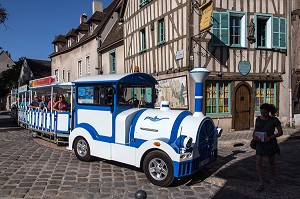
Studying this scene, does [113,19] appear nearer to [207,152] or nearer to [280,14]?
[280,14]

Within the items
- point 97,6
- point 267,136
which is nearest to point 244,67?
point 267,136

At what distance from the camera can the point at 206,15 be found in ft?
32.1

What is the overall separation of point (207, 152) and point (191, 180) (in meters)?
0.61

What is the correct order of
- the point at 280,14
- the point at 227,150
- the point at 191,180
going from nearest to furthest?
the point at 191,180
the point at 227,150
the point at 280,14

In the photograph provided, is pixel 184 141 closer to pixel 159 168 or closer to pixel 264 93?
pixel 159 168

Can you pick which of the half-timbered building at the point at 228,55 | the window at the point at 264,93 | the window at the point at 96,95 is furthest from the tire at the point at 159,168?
the window at the point at 264,93

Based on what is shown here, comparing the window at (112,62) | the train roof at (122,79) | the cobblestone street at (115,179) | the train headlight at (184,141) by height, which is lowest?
the cobblestone street at (115,179)

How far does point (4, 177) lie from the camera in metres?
5.07

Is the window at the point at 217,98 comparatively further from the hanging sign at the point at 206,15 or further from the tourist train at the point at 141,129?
the tourist train at the point at 141,129

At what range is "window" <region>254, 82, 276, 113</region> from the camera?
1185cm

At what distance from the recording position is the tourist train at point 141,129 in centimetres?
465

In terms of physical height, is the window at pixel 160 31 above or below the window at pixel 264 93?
above

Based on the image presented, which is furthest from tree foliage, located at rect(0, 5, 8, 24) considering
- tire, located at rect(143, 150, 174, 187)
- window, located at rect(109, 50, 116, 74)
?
tire, located at rect(143, 150, 174, 187)

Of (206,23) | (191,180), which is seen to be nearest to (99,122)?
(191,180)
